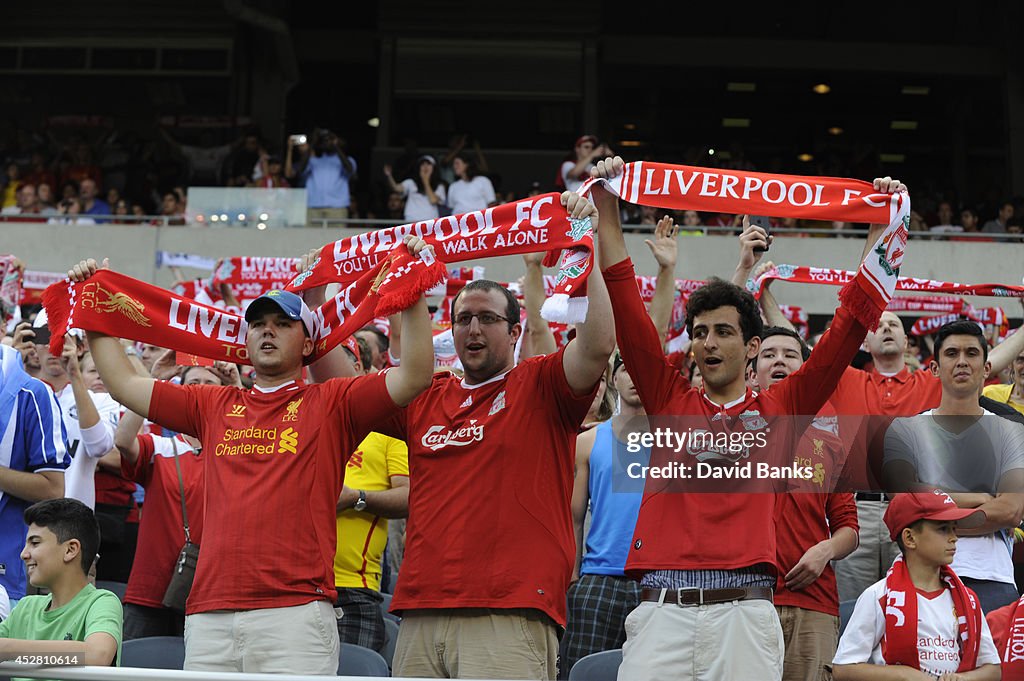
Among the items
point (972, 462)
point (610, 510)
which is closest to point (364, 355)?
point (610, 510)

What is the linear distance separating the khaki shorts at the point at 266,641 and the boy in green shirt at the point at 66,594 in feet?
1.37

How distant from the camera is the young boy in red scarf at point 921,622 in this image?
4234mm

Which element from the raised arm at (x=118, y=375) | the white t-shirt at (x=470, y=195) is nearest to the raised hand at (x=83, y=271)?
Result: the raised arm at (x=118, y=375)

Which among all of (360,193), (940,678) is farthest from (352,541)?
(360,193)

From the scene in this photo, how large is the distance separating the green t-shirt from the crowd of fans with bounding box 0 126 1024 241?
10.2 meters

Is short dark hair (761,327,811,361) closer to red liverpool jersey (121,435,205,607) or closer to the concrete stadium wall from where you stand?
red liverpool jersey (121,435,205,607)

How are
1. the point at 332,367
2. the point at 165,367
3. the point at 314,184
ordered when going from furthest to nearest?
1. the point at 314,184
2. the point at 165,367
3. the point at 332,367

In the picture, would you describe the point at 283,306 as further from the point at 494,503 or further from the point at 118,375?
the point at 494,503

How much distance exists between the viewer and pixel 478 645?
396 centimetres

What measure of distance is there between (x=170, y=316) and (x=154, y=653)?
1272mm

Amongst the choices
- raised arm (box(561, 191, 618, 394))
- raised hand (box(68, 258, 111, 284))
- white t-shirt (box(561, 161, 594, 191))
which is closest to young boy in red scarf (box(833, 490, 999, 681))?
raised arm (box(561, 191, 618, 394))

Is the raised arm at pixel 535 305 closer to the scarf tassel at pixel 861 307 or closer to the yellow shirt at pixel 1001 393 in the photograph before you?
the scarf tassel at pixel 861 307

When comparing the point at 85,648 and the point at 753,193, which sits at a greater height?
the point at 753,193

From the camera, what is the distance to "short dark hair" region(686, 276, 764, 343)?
162 inches
